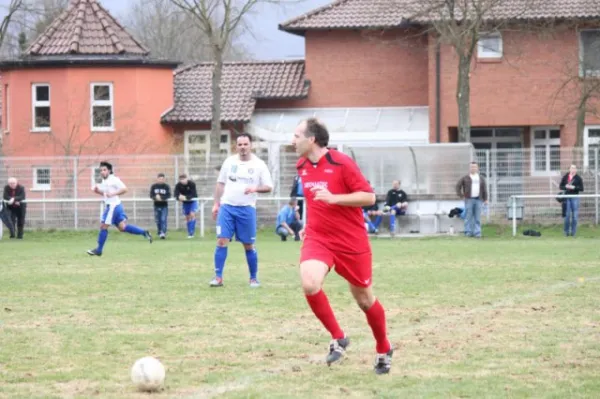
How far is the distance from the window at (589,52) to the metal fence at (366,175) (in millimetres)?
6923

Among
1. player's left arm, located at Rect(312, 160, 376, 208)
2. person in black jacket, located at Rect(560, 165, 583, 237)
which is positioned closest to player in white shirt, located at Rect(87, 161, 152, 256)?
person in black jacket, located at Rect(560, 165, 583, 237)

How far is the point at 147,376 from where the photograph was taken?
7570 millimetres

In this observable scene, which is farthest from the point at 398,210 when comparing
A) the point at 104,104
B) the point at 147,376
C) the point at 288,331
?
the point at 147,376

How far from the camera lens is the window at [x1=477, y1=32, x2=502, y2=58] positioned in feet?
133

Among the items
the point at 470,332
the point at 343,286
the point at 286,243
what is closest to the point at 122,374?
the point at 470,332

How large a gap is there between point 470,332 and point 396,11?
1294 inches

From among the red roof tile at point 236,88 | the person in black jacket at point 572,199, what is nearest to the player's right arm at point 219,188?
the person in black jacket at point 572,199

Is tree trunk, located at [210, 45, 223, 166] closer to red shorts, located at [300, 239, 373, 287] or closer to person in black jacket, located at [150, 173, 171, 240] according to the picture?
person in black jacket, located at [150, 173, 171, 240]

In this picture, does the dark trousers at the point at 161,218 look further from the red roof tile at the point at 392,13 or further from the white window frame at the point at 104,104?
the white window frame at the point at 104,104

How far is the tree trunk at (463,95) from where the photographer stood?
35.6 m

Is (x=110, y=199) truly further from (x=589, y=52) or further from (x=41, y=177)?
(x=589, y=52)

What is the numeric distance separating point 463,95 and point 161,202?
10169 millimetres

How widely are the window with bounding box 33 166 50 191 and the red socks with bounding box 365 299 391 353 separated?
2671 cm

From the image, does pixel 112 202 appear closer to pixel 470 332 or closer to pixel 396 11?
pixel 470 332
